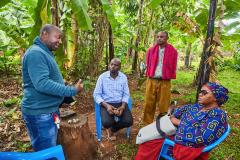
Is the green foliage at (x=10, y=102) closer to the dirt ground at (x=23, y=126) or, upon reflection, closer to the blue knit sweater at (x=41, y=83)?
the dirt ground at (x=23, y=126)

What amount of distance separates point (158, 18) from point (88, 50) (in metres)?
2.46

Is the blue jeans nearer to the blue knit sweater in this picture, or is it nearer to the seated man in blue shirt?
the blue knit sweater

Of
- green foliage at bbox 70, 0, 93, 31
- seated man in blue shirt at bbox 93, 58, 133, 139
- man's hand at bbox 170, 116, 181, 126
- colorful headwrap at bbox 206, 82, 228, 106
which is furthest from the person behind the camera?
seated man in blue shirt at bbox 93, 58, 133, 139

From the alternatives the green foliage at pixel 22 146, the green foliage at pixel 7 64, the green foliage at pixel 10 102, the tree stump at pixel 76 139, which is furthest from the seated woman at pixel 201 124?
the green foliage at pixel 7 64

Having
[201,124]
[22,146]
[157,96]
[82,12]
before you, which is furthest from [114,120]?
[82,12]

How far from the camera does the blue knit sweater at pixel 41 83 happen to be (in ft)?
8.11

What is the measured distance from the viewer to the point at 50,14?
4.15 meters

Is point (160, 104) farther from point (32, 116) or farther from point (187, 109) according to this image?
point (32, 116)

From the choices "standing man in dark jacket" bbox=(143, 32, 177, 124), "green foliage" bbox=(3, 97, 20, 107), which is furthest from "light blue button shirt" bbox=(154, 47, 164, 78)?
"green foliage" bbox=(3, 97, 20, 107)

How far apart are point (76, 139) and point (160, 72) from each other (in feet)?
6.32

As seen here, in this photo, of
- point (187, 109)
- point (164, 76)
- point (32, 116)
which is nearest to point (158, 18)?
point (164, 76)

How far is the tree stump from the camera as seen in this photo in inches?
138

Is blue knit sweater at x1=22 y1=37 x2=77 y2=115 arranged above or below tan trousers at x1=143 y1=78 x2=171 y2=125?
above

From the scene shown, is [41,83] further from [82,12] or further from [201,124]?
[201,124]
